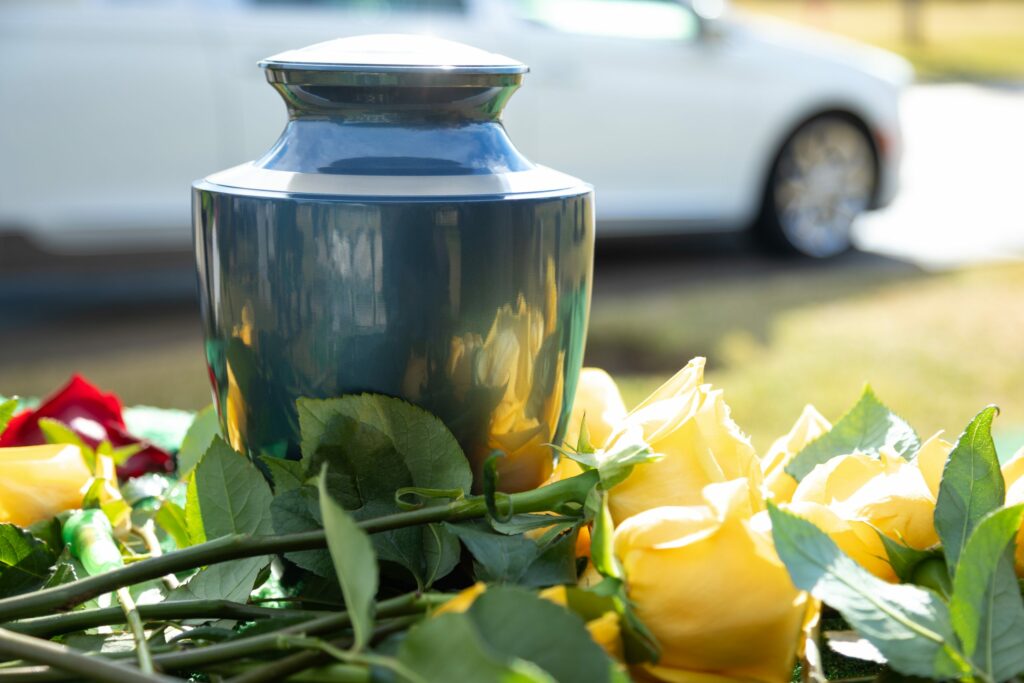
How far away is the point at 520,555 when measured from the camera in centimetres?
56

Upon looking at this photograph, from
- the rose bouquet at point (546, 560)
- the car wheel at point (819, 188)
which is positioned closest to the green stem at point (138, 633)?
the rose bouquet at point (546, 560)

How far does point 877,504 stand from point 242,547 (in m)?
0.33

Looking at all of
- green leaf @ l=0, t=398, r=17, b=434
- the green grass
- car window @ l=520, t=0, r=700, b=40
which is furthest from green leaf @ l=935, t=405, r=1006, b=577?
car window @ l=520, t=0, r=700, b=40

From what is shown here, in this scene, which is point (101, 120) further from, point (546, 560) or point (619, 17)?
point (546, 560)

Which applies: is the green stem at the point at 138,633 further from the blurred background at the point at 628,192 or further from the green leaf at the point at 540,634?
the blurred background at the point at 628,192

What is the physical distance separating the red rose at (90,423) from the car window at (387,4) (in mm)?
3246

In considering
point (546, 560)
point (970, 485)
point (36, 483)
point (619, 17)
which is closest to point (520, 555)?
point (546, 560)

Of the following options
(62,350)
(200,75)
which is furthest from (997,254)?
(62,350)

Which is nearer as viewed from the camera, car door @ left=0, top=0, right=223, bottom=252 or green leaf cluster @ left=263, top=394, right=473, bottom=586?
green leaf cluster @ left=263, top=394, right=473, bottom=586

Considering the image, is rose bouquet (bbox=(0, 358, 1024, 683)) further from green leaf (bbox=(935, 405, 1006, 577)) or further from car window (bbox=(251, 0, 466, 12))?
car window (bbox=(251, 0, 466, 12))

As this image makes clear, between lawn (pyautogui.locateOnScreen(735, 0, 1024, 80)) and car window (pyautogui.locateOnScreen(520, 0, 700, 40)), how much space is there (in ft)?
42.0

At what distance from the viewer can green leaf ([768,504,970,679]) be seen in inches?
19.7

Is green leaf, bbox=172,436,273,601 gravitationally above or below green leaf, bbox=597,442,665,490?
below

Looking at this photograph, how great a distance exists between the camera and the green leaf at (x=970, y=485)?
0.56 meters
